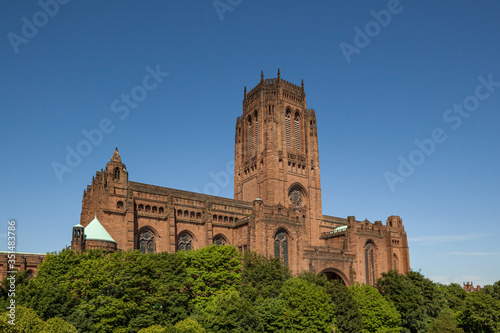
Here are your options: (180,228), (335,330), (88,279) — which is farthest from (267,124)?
(88,279)

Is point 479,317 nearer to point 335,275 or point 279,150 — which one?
point 335,275

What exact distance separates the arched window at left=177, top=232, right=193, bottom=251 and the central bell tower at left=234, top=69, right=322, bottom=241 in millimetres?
16265

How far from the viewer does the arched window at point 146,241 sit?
58156 mm

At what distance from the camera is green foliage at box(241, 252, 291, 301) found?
1852 inches

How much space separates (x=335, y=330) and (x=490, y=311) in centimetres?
2808

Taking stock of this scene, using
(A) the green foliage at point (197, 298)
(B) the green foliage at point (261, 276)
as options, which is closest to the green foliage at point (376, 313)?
(A) the green foliage at point (197, 298)

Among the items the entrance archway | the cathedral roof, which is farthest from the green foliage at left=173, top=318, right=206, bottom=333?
the entrance archway

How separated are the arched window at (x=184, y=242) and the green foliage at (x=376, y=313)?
77.4ft

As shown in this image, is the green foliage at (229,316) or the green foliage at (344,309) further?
the green foliage at (344,309)

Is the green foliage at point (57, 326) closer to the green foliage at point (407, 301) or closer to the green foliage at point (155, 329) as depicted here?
the green foliage at point (155, 329)

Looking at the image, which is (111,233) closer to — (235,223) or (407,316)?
(235,223)

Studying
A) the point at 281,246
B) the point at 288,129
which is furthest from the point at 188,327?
the point at 288,129

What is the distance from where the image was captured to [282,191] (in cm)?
7362

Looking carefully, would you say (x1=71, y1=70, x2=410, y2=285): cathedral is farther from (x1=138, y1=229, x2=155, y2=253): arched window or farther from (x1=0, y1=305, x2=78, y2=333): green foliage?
(x1=0, y1=305, x2=78, y2=333): green foliage
